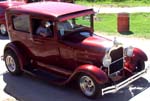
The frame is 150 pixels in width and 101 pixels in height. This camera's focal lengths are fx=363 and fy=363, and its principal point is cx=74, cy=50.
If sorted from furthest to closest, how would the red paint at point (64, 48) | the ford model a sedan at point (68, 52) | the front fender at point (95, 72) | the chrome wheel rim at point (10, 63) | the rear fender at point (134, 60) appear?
the chrome wheel rim at point (10, 63)
the rear fender at point (134, 60)
the red paint at point (64, 48)
the ford model a sedan at point (68, 52)
the front fender at point (95, 72)

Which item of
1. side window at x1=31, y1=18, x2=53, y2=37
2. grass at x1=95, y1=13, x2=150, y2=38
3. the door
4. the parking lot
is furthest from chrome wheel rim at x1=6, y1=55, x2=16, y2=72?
grass at x1=95, y1=13, x2=150, y2=38

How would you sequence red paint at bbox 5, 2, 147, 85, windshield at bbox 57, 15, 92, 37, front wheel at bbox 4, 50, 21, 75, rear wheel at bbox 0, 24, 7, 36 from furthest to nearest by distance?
rear wheel at bbox 0, 24, 7, 36, front wheel at bbox 4, 50, 21, 75, windshield at bbox 57, 15, 92, 37, red paint at bbox 5, 2, 147, 85

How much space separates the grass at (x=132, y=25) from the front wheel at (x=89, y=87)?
649cm

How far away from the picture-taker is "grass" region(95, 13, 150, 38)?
50.3ft

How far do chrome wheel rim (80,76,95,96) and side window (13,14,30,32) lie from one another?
7.98ft

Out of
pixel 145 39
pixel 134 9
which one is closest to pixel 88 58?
pixel 145 39

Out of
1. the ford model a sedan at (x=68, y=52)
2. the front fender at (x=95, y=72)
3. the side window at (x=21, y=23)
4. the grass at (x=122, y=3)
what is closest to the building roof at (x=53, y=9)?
the ford model a sedan at (x=68, y=52)

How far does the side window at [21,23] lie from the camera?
33.0 feet

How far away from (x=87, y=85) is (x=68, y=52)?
41.9 inches

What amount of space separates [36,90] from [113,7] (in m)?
15.5

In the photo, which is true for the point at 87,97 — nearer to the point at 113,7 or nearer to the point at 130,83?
the point at 130,83

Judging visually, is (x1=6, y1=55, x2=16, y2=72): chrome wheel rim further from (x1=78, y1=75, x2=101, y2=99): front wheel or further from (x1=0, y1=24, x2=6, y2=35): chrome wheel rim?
(x1=0, y1=24, x2=6, y2=35): chrome wheel rim

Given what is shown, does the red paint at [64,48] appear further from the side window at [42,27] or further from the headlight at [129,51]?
the headlight at [129,51]

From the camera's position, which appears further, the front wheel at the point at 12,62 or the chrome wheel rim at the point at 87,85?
the front wheel at the point at 12,62
